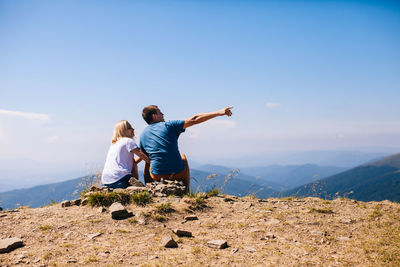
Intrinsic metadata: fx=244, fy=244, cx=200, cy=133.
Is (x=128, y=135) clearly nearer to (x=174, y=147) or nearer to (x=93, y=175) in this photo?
(x=174, y=147)

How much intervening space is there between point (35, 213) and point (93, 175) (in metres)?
3.56

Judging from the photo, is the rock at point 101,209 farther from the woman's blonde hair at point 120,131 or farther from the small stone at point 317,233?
the small stone at point 317,233

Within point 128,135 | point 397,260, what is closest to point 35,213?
point 128,135

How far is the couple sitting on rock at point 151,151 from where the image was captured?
7.00 metres

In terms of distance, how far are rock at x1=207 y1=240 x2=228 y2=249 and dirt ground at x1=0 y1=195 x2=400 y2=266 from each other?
70mm

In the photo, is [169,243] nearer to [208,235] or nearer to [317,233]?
[208,235]

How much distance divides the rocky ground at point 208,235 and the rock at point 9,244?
95mm

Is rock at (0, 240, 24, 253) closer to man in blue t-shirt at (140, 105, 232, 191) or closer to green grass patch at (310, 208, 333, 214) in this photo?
man in blue t-shirt at (140, 105, 232, 191)

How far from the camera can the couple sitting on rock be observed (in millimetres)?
6996

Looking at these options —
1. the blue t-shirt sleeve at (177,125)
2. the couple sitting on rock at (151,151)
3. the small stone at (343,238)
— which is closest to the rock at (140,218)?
the couple sitting on rock at (151,151)

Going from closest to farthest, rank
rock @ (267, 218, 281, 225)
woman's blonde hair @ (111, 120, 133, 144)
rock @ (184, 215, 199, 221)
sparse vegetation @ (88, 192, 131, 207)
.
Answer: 1. rock @ (267, 218, 281, 225)
2. rock @ (184, 215, 199, 221)
3. sparse vegetation @ (88, 192, 131, 207)
4. woman's blonde hair @ (111, 120, 133, 144)

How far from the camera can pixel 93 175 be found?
9.58 metres

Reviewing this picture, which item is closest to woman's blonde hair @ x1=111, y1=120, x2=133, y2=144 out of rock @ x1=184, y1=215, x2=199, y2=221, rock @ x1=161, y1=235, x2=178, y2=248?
rock @ x1=184, y1=215, x2=199, y2=221

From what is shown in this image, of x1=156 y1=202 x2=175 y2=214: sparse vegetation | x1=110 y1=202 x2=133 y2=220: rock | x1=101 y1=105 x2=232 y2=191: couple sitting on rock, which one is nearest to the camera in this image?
x1=110 y1=202 x2=133 y2=220: rock
